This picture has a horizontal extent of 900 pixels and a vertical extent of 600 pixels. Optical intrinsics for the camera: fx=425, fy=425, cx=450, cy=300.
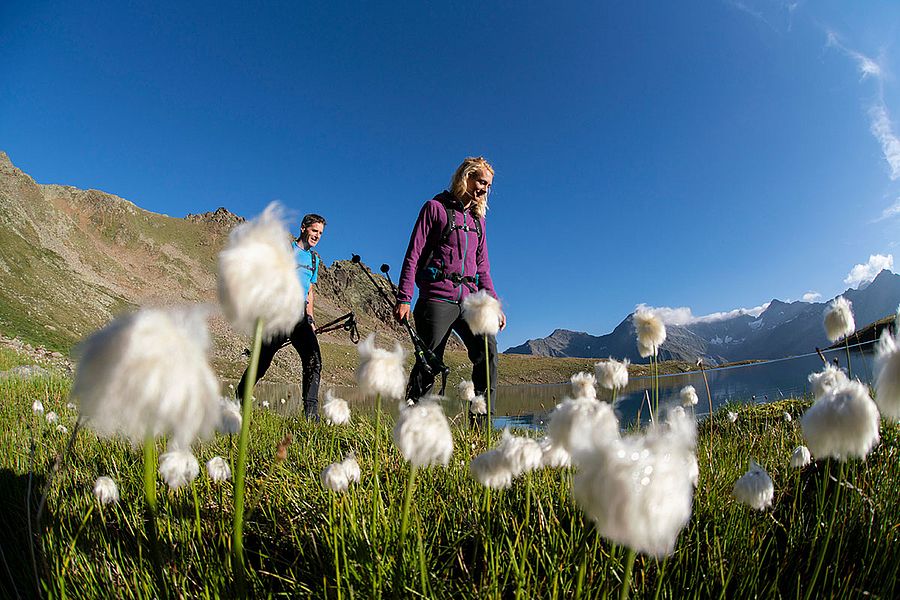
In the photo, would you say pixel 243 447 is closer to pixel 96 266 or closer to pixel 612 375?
pixel 612 375

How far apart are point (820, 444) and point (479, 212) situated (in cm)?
438

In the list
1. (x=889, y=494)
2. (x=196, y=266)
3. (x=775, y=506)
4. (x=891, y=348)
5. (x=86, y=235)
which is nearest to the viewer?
(x=891, y=348)

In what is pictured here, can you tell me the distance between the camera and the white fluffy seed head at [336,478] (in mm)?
1767

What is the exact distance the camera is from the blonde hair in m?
5.23

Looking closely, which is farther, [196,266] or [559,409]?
[196,266]

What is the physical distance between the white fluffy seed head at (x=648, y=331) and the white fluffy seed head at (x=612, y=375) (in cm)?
20

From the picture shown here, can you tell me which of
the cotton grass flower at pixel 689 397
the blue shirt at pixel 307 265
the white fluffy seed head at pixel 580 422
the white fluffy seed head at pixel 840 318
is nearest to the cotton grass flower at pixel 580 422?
the white fluffy seed head at pixel 580 422

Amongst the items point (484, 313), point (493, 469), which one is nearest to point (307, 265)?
point (484, 313)

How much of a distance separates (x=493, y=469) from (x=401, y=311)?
3321 millimetres

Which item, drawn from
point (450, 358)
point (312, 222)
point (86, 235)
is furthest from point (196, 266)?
point (312, 222)

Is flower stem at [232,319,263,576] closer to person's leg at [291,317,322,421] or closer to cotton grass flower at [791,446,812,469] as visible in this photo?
cotton grass flower at [791,446,812,469]

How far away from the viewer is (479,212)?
543 cm

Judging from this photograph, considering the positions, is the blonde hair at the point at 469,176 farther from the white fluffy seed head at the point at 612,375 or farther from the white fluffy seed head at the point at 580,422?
the white fluffy seed head at the point at 580,422

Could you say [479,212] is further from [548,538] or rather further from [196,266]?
[196,266]
